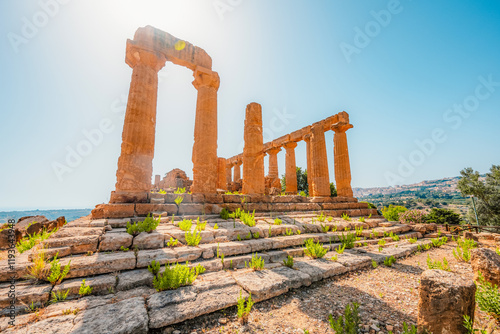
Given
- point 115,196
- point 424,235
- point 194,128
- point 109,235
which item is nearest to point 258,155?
point 194,128

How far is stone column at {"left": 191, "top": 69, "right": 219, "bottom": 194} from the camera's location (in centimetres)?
885

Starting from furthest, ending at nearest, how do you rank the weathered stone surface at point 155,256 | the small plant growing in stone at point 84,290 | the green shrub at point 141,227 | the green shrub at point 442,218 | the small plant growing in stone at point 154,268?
the green shrub at point 442,218, the green shrub at point 141,227, the weathered stone surface at point 155,256, the small plant growing in stone at point 154,268, the small plant growing in stone at point 84,290

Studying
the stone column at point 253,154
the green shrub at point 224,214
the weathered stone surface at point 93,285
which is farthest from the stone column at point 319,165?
the weathered stone surface at point 93,285

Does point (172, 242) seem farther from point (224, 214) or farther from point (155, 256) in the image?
point (224, 214)

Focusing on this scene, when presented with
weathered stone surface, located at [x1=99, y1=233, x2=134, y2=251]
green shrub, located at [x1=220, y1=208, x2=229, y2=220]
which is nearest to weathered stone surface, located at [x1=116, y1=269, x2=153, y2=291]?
weathered stone surface, located at [x1=99, y1=233, x2=134, y2=251]

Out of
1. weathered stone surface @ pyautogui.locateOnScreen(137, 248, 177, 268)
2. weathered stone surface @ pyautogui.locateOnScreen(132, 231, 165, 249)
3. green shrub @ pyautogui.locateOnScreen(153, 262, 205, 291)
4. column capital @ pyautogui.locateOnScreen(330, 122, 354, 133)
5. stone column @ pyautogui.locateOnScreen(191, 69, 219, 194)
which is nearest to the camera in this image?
green shrub @ pyautogui.locateOnScreen(153, 262, 205, 291)

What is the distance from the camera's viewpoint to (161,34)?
8828 mm

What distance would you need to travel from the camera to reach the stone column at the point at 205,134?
885 cm

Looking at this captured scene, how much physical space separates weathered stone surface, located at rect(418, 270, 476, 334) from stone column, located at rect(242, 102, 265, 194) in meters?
8.26

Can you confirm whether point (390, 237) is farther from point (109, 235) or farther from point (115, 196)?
point (115, 196)

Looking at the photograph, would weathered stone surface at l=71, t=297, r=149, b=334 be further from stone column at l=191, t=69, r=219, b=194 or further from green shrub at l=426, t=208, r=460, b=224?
green shrub at l=426, t=208, r=460, b=224

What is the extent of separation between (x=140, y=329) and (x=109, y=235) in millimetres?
2816

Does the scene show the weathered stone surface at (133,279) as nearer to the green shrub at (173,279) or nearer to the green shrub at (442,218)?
the green shrub at (173,279)

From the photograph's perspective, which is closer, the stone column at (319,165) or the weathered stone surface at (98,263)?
the weathered stone surface at (98,263)
